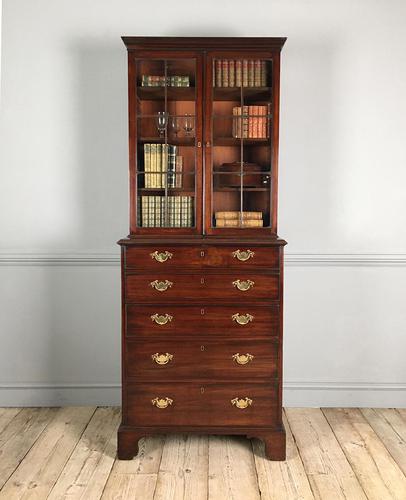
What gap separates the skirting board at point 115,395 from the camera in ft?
12.5

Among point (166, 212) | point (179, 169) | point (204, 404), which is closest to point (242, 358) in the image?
point (204, 404)

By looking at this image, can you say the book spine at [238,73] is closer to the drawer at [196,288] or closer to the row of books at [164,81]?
the row of books at [164,81]

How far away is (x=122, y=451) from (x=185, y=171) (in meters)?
1.45

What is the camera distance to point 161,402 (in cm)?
310

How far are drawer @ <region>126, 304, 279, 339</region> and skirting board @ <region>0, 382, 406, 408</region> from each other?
0.90 metres

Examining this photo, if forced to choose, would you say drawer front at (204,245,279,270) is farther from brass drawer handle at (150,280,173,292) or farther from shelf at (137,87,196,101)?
shelf at (137,87,196,101)

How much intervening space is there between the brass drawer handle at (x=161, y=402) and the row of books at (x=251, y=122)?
1.39 m

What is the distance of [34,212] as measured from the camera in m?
3.74

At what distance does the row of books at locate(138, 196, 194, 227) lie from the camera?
10.4 feet

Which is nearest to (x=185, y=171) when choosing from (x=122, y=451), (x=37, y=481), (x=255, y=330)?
(x=255, y=330)

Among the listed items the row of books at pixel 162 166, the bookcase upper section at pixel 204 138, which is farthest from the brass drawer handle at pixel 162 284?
the row of books at pixel 162 166

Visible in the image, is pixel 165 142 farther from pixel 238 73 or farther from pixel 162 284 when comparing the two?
pixel 162 284

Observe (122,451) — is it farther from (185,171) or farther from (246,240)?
(185,171)

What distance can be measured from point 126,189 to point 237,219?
0.88 metres
